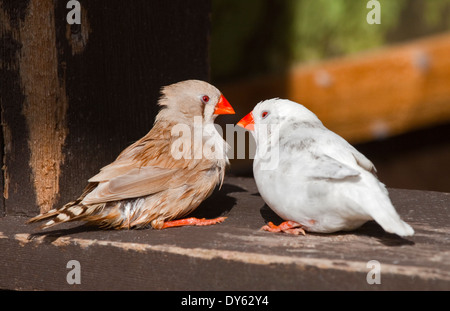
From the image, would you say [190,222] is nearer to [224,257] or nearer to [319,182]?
[224,257]

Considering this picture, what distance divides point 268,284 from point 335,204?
38 centimetres

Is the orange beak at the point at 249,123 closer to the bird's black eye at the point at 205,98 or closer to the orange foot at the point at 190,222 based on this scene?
the bird's black eye at the point at 205,98

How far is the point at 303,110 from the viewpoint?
285 centimetres

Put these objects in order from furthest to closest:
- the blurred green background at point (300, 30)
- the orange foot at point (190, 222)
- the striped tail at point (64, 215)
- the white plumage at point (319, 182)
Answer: the blurred green background at point (300, 30)
the orange foot at point (190, 222)
the striped tail at point (64, 215)
the white plumage at point (319, 182)

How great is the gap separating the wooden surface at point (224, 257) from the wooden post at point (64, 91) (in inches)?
9.4

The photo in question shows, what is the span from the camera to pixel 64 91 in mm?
2842

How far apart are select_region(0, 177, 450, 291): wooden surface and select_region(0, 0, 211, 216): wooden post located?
0.78ft

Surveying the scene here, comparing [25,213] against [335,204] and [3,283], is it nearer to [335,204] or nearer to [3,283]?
[3,283]

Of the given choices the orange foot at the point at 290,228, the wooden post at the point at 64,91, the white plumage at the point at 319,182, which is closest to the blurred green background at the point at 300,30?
the wooden post at the point at 64,91

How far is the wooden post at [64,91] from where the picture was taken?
2.80 meters

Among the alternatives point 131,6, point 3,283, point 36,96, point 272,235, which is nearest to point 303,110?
point 272,235

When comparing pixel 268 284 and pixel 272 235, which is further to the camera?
pixel 272 235

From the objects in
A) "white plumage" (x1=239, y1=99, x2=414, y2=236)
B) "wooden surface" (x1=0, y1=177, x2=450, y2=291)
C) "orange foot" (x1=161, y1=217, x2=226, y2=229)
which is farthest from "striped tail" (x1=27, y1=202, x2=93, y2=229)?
"white plumage" (x1=239, y1=99, x2=414, y2=236)

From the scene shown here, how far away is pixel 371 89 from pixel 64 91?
123 inches
